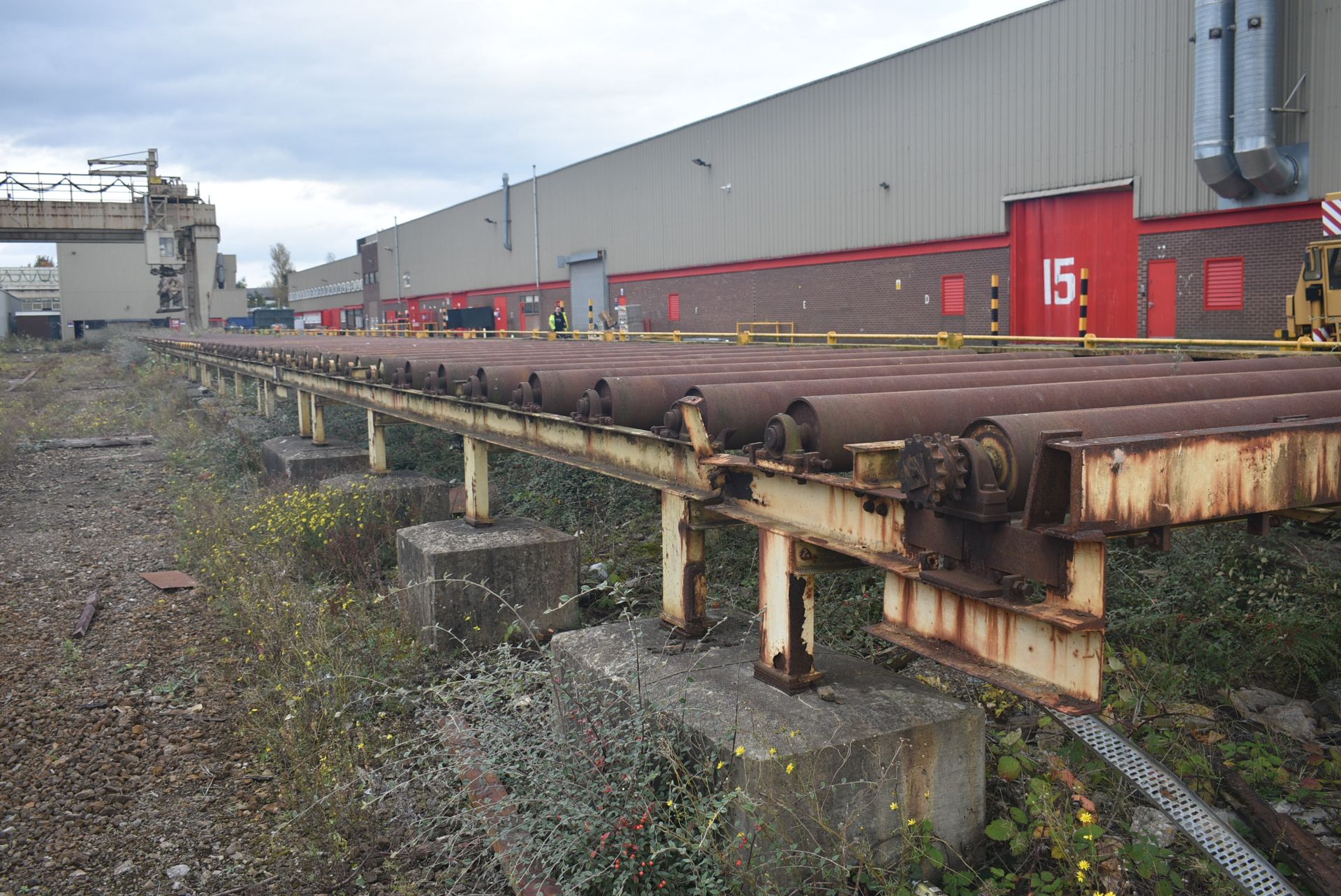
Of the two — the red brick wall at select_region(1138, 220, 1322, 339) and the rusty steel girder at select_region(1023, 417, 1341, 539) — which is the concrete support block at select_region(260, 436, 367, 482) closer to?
the rusty steel girder at select_region(1023, 417, 1341, 539)

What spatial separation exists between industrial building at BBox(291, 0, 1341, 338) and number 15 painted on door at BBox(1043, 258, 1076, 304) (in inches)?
1.5

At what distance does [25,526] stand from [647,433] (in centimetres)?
920

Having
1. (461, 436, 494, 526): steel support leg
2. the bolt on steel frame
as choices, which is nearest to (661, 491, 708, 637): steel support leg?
the bolt on steel frame

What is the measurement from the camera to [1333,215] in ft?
38.6

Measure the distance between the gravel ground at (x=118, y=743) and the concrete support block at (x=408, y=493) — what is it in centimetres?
170

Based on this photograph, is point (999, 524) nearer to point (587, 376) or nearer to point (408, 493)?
point (587, 376)

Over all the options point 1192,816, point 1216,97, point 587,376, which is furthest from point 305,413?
point 1216,97

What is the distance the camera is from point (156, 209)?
3556 cm

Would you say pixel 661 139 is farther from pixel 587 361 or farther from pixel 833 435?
pixel 833 435

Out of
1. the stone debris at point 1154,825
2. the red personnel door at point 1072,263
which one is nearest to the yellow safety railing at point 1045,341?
the red personnel door at point 1072,263

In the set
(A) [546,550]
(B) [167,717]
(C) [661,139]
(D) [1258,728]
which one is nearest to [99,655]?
(B) [167,717]

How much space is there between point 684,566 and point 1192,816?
2238 millimetres

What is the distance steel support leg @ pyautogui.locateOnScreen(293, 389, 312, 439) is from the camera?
41.8 feet

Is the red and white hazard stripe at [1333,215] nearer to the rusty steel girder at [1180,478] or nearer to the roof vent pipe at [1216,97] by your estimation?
the roof vent pipe at [1216,97]
